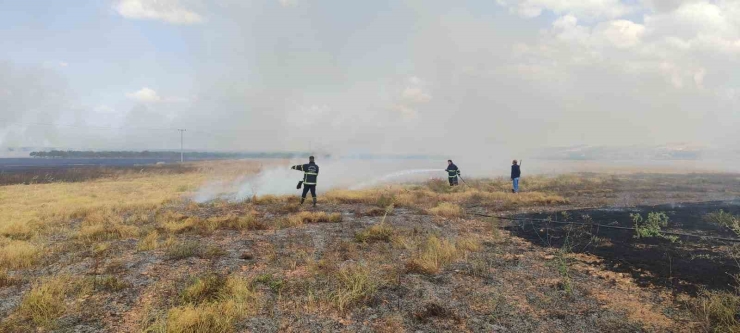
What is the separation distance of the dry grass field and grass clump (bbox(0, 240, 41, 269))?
0.11 ft

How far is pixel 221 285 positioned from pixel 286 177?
62.0 ft

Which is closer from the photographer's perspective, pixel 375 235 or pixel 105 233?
pixel 375 235

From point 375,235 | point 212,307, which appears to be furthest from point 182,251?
point 375,235

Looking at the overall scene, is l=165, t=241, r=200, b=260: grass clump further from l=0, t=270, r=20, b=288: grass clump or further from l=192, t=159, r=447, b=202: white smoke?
l=192, t=159, r=447, b=202: white smoke

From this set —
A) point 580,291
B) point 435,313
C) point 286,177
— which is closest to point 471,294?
point 435,313

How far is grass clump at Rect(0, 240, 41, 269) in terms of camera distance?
837 centimetres

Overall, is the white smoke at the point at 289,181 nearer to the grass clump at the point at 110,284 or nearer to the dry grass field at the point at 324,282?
the dry grass field at the point at 324,282

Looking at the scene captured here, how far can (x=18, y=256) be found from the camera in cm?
864

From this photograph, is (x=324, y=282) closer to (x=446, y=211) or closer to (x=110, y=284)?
(x=110, y=284)

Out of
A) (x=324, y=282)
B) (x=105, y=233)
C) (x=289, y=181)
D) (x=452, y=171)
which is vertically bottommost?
(x=324, y=282)

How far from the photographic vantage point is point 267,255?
9.22 metres

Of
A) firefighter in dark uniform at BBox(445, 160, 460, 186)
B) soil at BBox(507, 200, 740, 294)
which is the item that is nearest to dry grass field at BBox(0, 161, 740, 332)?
soil at BBox(507, 200, 740, 294)

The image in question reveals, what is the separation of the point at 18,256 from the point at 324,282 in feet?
23.8

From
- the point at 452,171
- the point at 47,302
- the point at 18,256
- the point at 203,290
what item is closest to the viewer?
the point at 47,302
